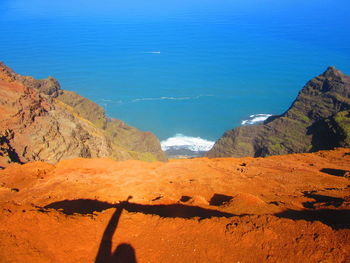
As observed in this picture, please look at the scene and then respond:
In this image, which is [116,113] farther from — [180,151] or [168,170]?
[168,170]

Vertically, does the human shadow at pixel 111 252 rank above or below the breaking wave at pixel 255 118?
below

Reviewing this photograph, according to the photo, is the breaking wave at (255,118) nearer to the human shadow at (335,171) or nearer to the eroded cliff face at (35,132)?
the eroded cliff face at (35,132)

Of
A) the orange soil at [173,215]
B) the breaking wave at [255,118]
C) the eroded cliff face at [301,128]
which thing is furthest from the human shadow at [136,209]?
the breaking wave at [255,118]

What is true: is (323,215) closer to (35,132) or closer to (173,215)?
(173,215)

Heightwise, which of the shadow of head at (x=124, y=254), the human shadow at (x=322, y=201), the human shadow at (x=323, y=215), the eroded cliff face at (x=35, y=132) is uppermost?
the eroded cliff face at (x=35, y=132)

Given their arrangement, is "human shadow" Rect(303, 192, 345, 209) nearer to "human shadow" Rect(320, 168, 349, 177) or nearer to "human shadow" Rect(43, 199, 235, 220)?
"human shadow" Rect(43, 199, 235, 220)

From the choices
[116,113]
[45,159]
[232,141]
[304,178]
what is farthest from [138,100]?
[304,178]
